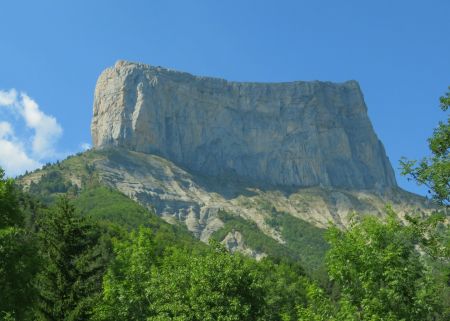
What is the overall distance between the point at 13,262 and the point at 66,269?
1186 centimetres

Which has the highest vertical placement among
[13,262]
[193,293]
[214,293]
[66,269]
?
[66,269]

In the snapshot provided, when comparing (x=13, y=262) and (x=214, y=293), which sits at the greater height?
(x=13, y=262)

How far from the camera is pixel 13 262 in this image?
29.7 meters

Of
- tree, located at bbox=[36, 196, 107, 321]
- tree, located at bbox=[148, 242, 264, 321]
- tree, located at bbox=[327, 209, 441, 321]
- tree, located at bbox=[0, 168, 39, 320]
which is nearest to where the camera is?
tree, located at bbox=[327, 209, 441, 321]

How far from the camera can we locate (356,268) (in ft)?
89.2

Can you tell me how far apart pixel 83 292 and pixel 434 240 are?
980 inches

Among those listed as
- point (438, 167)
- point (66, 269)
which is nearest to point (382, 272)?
point (438, 167)

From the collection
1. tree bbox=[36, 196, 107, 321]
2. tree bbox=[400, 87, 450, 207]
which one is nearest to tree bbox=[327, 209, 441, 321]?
tree bbox=[400, 87, 450, 207]

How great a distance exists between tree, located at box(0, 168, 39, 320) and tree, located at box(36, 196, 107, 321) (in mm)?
7891

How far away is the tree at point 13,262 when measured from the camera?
2900 cm

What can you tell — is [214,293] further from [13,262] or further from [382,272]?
[13,262]

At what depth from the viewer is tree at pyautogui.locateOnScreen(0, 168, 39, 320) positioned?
29.0 metres

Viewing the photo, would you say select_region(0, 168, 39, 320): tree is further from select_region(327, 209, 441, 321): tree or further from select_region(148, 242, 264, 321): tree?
select_region(327, 209, 441, 321): tree

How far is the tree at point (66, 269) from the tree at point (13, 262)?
7891mm
